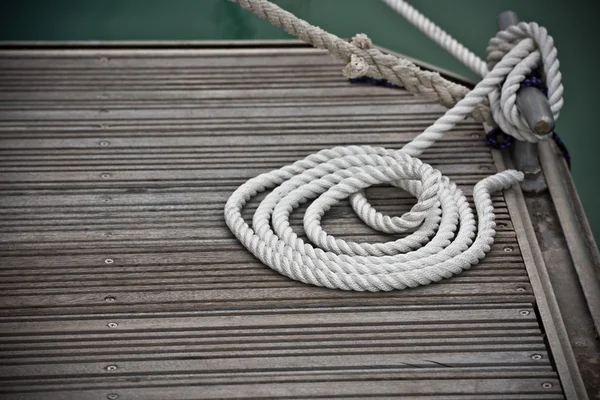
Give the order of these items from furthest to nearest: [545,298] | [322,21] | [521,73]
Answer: [322,21], [521,73], [545,298]

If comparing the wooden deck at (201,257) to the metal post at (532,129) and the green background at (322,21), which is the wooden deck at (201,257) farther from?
the green background at (322,21)

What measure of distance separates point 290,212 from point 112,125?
70cm

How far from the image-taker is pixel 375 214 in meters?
2.29

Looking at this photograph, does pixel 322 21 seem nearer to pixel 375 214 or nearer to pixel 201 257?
pixel 375 214

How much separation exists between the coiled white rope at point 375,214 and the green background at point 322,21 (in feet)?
5.57

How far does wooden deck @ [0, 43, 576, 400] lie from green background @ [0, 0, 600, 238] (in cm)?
130

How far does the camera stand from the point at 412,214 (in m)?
2.28

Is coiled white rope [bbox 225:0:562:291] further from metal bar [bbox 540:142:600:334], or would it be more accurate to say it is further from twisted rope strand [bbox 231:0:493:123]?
metal bar [bbox 540:142:600:334]

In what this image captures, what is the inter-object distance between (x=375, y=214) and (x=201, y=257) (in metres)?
0.44

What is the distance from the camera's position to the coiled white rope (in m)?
2.14

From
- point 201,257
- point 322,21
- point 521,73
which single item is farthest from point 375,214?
point 322,21

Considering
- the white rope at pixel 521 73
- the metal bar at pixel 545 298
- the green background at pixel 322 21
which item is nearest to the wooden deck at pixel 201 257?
the metal bar at pixel 545 298

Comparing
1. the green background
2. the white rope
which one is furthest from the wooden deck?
the green background

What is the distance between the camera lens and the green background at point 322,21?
426 centimetres
